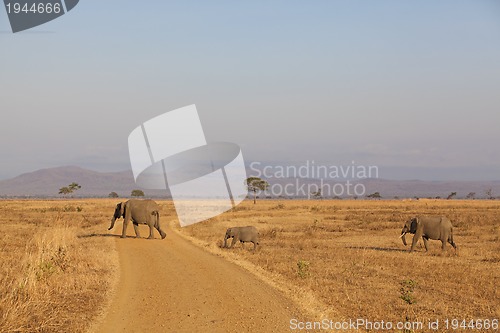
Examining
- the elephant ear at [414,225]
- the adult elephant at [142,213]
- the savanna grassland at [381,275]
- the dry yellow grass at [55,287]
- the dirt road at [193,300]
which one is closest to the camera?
the dry yellow grass at [55,287]

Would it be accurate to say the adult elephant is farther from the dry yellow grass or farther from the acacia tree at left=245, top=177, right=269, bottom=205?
the acacia tree at left=245, top=177, right=269, bottom=205

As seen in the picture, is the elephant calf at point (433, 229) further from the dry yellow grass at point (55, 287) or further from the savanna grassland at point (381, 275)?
the dry yellow grass at point (55, 287)

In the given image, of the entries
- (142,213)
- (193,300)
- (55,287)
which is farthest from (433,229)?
(55,287)

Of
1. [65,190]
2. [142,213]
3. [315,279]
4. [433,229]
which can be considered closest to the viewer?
[315,279]

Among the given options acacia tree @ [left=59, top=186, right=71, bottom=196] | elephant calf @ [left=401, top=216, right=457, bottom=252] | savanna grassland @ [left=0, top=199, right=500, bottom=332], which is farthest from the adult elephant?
acacia tree @ [left=59, top=186, right=71, bottom=196]

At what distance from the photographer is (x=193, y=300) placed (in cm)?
1295

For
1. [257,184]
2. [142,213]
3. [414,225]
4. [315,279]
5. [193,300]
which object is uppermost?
[257,184]

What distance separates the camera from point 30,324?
10.2 m

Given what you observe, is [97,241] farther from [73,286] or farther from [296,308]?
[296,308]

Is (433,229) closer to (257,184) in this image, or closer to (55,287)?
(55,287)

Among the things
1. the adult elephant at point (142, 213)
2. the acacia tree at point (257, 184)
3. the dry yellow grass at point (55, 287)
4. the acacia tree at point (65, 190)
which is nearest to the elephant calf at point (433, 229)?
the adult elephant at point (142, 213)

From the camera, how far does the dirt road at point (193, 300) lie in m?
10.7

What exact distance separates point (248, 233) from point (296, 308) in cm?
1326

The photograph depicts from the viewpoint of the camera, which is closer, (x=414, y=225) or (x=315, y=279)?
(x=315, y=279)
